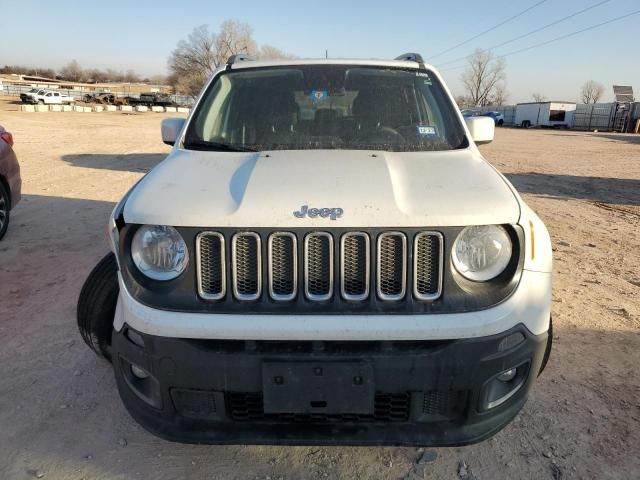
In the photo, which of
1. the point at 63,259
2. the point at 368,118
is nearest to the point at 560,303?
the point at 368,118

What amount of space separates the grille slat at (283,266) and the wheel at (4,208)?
528cm

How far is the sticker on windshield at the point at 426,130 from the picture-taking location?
10.3 ft

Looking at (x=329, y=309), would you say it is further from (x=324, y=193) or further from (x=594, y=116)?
(x=594, y=116)

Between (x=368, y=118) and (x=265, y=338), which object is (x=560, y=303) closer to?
(x=368, y=118)

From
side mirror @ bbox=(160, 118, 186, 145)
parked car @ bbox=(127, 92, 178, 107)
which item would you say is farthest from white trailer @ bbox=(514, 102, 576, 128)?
side mirror @ bbox=(160, 118, 186, 145)

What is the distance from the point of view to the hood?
2035mm

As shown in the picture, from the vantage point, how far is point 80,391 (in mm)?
3029

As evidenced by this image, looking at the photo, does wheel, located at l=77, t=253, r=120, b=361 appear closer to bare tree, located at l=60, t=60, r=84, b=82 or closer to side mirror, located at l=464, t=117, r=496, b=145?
side mirror, located at l=464, t=117, r=496, b=145

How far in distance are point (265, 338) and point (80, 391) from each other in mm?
1682

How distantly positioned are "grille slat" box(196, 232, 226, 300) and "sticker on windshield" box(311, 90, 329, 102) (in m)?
1.66

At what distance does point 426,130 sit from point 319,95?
76cm

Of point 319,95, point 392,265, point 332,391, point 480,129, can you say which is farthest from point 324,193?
point 480,129

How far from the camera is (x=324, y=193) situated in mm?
2154

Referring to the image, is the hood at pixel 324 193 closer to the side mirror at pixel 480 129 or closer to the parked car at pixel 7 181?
the side mirror at pixel 480 129
